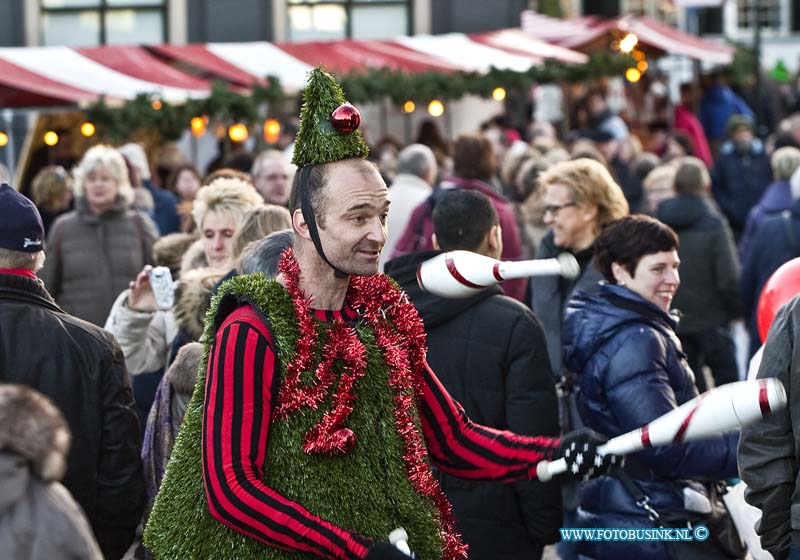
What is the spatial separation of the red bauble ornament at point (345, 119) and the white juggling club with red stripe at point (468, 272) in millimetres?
419

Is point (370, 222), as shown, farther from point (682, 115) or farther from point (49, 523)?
point (682, 115)

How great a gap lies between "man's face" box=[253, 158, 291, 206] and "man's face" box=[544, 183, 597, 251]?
2.92m

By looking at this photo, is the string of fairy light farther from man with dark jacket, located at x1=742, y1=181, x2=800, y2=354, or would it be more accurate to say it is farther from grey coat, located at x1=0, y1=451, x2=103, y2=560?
grey coat, located at x1=0, y1=451, x2=103, y2=560

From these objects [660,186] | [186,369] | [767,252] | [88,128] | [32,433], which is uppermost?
[32,433]

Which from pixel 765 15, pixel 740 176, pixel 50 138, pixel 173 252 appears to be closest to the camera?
pixel 173 252

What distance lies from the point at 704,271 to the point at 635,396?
16.1 feet

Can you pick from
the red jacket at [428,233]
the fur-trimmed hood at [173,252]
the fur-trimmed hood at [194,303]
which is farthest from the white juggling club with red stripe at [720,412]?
the red jacket at [428,233]

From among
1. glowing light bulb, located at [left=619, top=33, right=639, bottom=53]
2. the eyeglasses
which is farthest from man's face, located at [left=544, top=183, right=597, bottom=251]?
glowing light bulb, located at [left=619, top=33, right=639, bottom=53]

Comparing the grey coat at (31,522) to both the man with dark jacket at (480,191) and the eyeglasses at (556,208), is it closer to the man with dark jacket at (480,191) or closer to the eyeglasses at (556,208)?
the man with dark jacket at (480,191)

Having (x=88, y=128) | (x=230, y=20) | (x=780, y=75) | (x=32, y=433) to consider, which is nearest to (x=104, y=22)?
(x=230, y=20)

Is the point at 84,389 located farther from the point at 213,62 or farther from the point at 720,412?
the point at 213,62

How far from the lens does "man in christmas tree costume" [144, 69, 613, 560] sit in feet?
11.6

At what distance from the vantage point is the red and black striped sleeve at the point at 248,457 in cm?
348

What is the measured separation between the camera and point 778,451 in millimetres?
4520
